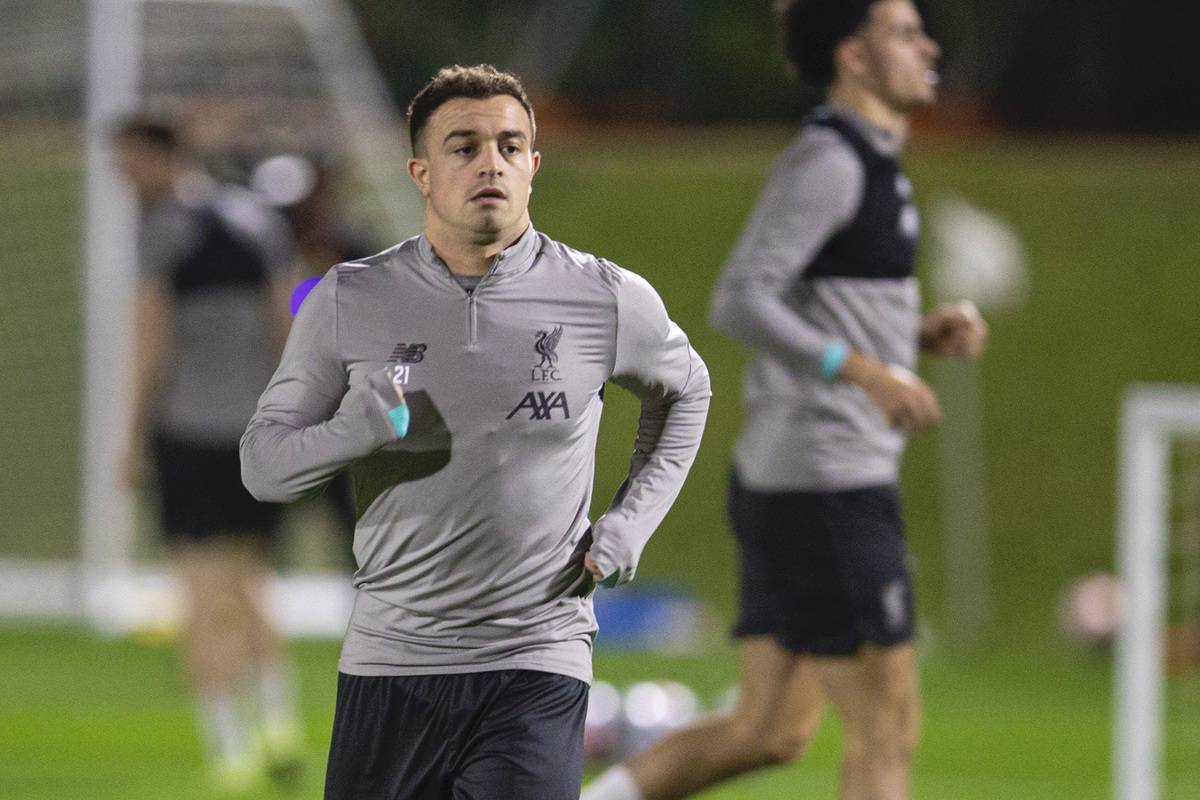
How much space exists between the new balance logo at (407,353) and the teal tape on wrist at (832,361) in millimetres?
1443

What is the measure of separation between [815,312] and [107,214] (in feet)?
26.0

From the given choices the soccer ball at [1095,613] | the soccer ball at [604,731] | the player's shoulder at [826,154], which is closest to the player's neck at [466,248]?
the player's shoulder at [826,154]

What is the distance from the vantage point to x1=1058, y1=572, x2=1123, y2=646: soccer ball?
38.2 feet

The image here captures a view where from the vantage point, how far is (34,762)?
7.97m

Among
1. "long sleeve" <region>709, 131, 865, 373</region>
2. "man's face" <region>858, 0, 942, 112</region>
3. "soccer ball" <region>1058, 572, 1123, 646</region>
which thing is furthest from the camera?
"soccer ball" <region>1058, 572, 1123, 646</region>

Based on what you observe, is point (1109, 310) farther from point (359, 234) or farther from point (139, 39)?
point (359, 234)

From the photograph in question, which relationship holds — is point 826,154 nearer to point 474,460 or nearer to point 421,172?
point 421,172

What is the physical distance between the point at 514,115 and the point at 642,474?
2.06 ft

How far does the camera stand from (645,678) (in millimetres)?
10469

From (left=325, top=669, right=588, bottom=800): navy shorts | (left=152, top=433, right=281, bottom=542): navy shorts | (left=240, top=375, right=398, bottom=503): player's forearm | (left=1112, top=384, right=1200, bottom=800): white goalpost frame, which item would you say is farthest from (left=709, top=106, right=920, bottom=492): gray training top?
(left=152, top=433, right=281, bottom=542): navy shorts

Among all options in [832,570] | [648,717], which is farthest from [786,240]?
[648,717]

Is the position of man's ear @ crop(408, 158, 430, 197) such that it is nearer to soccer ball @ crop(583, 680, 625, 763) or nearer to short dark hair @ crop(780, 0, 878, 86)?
short dark hair @ crop(780, 0, 878, 86)

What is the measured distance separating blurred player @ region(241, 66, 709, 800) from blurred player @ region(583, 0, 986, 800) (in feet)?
3.98

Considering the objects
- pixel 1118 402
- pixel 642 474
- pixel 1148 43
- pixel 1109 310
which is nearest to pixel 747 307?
pixel 642 474
